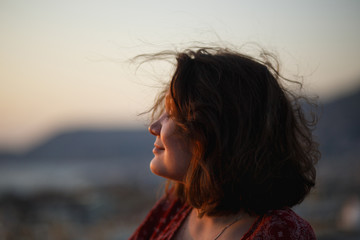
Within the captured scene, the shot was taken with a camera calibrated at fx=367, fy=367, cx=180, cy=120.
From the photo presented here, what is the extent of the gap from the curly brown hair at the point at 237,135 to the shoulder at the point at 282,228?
73 mm

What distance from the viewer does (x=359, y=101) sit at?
115ft

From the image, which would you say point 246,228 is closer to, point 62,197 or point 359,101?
point 62,197

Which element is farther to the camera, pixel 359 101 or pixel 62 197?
pixel 359 101

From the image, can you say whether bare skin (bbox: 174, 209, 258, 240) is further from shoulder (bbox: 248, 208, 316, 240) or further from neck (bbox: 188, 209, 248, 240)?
shoulder (bbox: 248, 208, 316, 240)

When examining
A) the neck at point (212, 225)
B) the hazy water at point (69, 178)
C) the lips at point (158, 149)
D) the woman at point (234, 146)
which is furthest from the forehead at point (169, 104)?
the hazy water at point (69, 178)

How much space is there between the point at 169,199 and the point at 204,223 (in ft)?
1.63

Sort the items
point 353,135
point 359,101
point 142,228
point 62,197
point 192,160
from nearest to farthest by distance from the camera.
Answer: point 192,160 → point 142,228 → point 62,197 → point 353,135 → point 359,101

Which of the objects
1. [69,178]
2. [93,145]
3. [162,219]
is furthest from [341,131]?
[93,145]

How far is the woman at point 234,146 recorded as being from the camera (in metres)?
1.54

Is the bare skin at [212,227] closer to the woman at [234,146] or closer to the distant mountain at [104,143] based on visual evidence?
the woman at [234,146]

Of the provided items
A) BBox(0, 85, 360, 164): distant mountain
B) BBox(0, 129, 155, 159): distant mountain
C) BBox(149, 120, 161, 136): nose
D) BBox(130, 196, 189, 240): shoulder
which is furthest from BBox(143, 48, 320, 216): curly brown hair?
BBox(0, 129, 155, 159): distant mountain

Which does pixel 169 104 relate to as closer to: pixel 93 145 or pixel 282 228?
pixel 282 228

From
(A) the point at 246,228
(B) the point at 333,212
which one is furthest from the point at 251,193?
(B) the point at 333,212

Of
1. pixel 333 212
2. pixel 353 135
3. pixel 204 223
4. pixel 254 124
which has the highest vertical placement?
pixel 254 124
